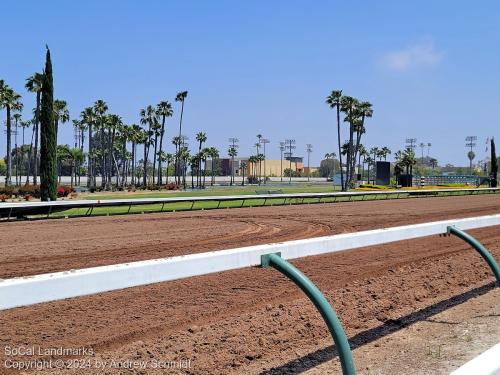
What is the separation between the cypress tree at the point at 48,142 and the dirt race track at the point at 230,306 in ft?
61.3

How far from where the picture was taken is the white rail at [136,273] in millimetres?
2652

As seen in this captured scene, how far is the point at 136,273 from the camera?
3.15 m

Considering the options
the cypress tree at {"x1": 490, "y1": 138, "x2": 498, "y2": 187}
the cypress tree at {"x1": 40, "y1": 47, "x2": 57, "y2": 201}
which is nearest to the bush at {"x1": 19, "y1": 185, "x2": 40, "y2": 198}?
the cypress tree at {"x1": 40, "y1": 47, "x2": 57, "y2": 201}

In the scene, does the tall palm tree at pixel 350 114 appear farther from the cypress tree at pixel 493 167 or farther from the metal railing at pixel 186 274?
the metal railing at pixel 186 274

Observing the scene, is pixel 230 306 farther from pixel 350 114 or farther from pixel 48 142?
pixel 350 114

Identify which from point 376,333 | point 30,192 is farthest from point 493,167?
point 376,333

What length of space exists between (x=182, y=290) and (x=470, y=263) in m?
5.39

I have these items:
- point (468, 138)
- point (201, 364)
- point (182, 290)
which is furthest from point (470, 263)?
point (468, 138)

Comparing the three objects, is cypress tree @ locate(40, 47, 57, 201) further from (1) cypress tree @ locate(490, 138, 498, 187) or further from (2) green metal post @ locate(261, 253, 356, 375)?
(1) cypress tree @ locate(490, 138, 498, 187)

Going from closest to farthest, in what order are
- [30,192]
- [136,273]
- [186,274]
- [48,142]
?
[136,273], [186,274], [48,142], [30,192]

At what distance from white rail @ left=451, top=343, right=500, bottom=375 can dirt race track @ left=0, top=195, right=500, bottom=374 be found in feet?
5.75

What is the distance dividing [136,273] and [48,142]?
30.9 meters

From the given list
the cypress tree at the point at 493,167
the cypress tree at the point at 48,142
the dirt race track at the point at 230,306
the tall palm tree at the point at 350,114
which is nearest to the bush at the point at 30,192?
the cypress tree at the point at 48,142

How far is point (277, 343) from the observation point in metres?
5.22
